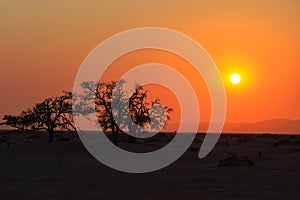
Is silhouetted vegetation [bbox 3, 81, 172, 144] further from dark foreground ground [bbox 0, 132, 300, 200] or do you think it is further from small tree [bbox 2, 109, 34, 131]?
dark foreground ground [bbox 0, 132, 300, 200]

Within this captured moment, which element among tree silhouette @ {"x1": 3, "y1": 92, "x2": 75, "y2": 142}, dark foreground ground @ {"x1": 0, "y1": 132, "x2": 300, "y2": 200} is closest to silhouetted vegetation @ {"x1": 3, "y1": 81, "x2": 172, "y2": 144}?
tree silhouette @ {"x1": 3, "y1": 92, "x2": 75, "y2": 142}

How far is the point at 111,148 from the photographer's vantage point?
52500mm

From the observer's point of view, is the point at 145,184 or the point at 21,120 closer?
the point at 145,184

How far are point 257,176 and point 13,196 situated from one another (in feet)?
41.0

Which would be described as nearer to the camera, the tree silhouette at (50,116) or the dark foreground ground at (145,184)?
the dark foreground ground at (145,184)

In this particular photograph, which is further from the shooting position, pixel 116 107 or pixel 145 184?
pixel 116 107

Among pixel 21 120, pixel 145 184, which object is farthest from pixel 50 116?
pixel 145 184

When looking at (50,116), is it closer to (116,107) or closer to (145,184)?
(116,107)

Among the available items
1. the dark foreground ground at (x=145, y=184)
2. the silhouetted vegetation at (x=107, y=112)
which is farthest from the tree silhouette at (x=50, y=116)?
the dark foreground ground at (x=145, y=184)

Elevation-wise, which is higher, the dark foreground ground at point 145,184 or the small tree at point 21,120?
the small tree at point 21,120

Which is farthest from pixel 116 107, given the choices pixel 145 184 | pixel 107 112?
pixel 145 184

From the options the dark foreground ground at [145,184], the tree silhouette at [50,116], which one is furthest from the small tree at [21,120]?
the dark foreground ground at [145,184]

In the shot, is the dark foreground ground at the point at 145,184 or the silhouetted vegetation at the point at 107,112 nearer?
the dark foreground ground at the point at 145,184

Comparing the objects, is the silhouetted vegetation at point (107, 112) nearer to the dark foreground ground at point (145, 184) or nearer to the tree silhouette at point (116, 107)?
the tree silhouette at point (116, 107)
